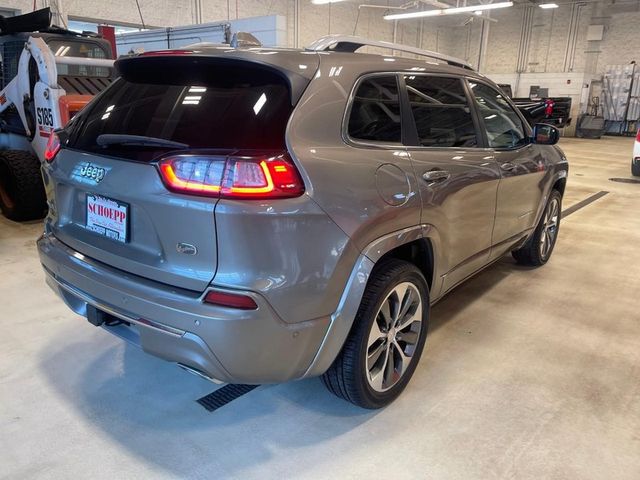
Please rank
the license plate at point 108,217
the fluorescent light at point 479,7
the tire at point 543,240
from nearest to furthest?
the license plate at point 108,217 < the tire at point 543,240 < the fluorescent light at point 479,7

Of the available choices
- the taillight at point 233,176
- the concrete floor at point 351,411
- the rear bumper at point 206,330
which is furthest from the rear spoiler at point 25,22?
the taillight at point 233,176

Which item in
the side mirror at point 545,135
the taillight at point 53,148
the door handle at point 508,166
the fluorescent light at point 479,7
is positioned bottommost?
the door handle at point 508,166

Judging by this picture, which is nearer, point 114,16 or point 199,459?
point 199,459

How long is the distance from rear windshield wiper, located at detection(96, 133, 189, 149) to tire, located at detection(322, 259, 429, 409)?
0.95 m

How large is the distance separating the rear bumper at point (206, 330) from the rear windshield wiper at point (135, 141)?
1.55 feet

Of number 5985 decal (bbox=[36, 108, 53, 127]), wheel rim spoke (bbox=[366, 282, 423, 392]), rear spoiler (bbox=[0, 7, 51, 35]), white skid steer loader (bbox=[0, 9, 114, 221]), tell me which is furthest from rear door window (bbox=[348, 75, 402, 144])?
rear spoiler (bbox=[0, 7, 51, 35])

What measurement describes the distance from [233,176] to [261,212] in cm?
15

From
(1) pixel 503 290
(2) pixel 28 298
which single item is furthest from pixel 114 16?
(1) pixel 503 290

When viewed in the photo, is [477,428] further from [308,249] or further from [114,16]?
[114,16]

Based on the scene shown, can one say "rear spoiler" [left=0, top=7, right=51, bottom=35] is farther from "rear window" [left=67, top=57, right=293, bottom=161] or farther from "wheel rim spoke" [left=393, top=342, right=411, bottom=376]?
"wheel rim spoke" [left=393, top=342, right=411, bottom=376]

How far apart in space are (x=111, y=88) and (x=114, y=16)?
11938 millimetres

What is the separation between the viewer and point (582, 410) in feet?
7.59

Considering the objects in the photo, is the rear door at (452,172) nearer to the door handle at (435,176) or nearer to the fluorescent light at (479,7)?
the door handle at (435,176)

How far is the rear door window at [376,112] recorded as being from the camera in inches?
78.8
